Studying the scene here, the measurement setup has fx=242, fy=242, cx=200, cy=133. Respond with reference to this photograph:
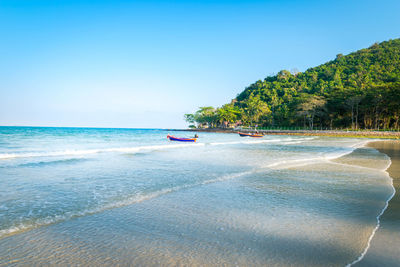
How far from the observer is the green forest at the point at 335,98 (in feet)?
238

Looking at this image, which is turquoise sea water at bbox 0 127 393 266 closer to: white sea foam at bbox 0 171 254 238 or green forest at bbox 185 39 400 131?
white sea foam at bbox 0 171 254 238

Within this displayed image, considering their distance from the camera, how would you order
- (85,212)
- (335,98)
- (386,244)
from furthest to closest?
(335,98) → (85,212) → (386,244)

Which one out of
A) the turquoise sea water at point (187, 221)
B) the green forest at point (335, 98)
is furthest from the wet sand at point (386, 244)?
the green forest at point (335, 98)

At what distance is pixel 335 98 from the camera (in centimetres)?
8075

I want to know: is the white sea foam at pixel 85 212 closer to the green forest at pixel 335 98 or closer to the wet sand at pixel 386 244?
the wet sand at pixel 386 244

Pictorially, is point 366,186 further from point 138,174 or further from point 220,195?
point 138,174

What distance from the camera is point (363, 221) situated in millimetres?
4426

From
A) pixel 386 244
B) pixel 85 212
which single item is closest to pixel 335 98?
pixel 386 244

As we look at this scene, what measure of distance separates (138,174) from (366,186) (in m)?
7.72


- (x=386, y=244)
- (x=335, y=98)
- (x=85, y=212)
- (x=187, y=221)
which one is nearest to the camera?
(x=386, y=244)

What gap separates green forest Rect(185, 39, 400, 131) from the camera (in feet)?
238

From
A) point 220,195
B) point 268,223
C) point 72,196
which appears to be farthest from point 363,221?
point 72,196

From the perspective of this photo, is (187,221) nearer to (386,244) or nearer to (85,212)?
(85,212)

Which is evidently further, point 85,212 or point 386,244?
point 85,212
